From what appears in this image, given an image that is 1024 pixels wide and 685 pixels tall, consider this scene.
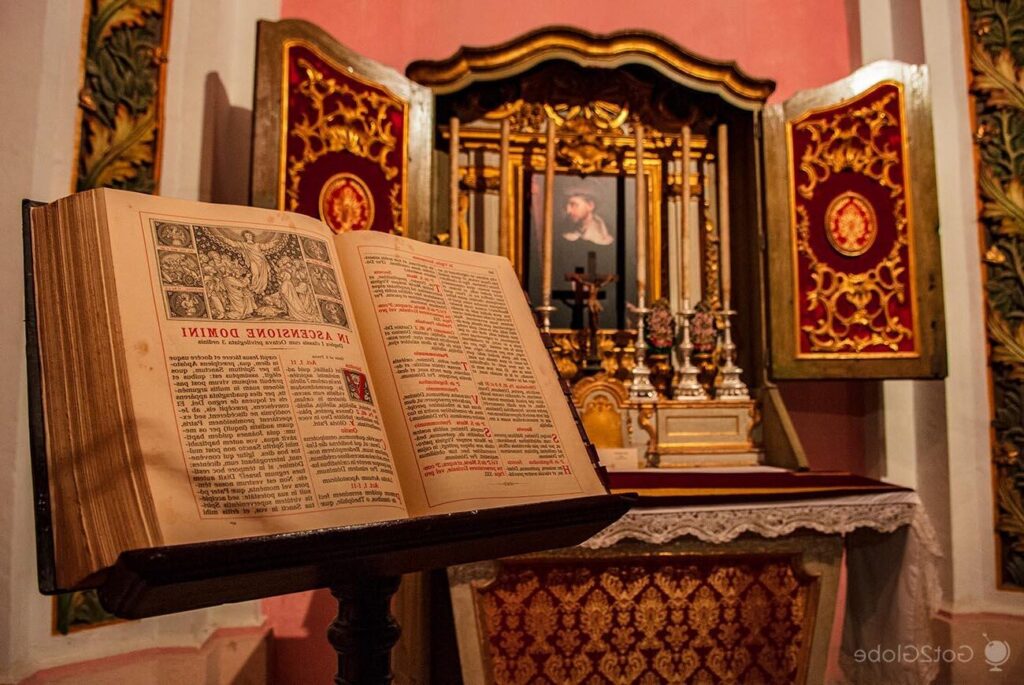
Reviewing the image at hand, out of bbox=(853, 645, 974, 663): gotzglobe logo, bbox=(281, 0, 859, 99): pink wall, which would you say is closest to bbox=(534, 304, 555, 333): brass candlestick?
bbox=(281, 0, 859, 99): pink wall

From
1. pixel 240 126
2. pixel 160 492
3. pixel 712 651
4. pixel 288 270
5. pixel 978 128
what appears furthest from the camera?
pixel 978 128

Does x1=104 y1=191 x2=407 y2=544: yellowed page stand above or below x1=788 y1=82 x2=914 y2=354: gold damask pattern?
below

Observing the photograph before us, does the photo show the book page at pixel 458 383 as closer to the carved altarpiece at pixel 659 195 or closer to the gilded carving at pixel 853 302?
the carved altarpiece at pixel 659 195

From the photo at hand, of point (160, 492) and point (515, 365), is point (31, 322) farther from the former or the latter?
point (515, 365)

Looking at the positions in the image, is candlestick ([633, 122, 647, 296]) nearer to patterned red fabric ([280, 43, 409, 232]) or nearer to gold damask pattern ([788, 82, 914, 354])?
gold damask pattern ([788, 82, 914, 354])

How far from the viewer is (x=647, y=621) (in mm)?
2082

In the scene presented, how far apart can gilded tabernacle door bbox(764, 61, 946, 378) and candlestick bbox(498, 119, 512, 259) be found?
3.09 feet

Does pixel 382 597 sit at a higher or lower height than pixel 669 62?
lower

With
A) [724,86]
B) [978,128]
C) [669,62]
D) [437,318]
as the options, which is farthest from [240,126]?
[978,128]

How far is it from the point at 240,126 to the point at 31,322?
225cm

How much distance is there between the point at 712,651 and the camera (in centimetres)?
211

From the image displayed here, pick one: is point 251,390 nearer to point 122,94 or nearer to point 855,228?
point 122,94

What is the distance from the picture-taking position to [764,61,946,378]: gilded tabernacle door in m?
2.79

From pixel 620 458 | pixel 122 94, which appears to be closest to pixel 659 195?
pixel 620 458
